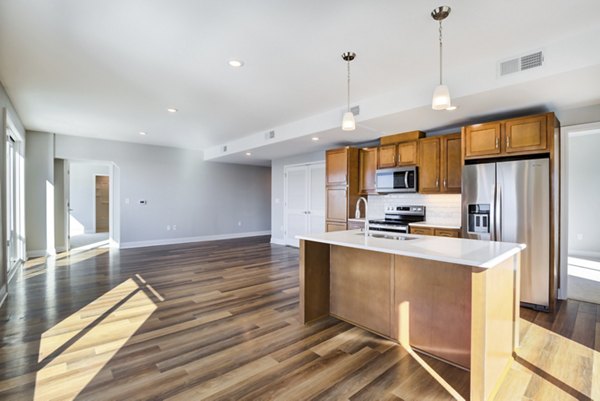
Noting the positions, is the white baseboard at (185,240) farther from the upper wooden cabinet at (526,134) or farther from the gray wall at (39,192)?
the upper wooden cabinet at (526,134)

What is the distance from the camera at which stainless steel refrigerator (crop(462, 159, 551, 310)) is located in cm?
337

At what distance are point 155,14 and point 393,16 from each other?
1822 millimetres

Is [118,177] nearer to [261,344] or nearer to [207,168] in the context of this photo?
[207,168]

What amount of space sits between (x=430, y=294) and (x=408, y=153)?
305 centimetres

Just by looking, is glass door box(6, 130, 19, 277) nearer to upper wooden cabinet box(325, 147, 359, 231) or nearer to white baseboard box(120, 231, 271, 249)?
white baseboard box(120, 231, 271, 249)

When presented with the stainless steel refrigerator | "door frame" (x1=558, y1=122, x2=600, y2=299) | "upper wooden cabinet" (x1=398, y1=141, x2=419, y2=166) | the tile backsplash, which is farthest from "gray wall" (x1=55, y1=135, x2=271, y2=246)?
"door frame" (x1=558, y1=122, x2=600, y2=299)

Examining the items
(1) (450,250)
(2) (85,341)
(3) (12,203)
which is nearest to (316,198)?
(1) (450,250)

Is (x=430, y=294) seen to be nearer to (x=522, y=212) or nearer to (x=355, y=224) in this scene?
(x=522, y=212)

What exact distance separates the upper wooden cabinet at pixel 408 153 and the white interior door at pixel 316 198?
220 centimetres

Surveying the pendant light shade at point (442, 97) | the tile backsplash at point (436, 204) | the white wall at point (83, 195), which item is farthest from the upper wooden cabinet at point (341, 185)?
the white wall at point (83, 195)

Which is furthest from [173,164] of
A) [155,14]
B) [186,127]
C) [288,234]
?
[155,14]

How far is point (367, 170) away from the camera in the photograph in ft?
18.4

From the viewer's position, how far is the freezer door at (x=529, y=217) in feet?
11.0

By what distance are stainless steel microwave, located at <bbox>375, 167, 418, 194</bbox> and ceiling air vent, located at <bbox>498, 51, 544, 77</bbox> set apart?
6.67 feet
